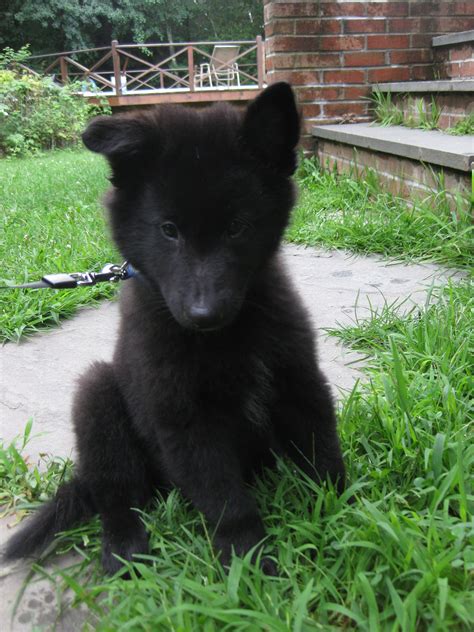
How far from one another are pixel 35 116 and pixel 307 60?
9.25 meters

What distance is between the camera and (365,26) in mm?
6117

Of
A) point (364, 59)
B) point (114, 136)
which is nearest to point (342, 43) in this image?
point (364, 59)

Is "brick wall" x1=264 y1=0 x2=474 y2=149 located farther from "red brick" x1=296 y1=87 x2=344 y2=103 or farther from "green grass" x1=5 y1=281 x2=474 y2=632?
"green grass" x1=5 y1=281 x2=474 y2=632

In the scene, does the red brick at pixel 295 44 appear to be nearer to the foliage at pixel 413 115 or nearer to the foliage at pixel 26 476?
the foliage at pixel 413 115

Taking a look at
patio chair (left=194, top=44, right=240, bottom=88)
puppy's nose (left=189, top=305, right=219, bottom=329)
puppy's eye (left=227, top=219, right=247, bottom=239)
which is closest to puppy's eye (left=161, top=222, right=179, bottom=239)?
puppy's eye (left=227, top=219, right=247, bottom=239)

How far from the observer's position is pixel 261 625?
1.29m

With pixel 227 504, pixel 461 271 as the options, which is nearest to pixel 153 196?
pixel 227 504

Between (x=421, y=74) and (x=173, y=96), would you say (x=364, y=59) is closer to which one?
(x=421, y=74)

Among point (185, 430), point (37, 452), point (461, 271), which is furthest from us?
point (461, 271)

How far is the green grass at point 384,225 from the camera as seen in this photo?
365 centimetres

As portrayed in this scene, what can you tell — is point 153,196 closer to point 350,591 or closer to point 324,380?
point 324,380

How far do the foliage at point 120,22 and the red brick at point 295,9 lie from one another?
95.3 feet

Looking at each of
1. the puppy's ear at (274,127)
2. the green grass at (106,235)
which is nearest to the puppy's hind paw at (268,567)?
the puppy's ear at (274,127)

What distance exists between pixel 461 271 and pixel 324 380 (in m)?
1.83
